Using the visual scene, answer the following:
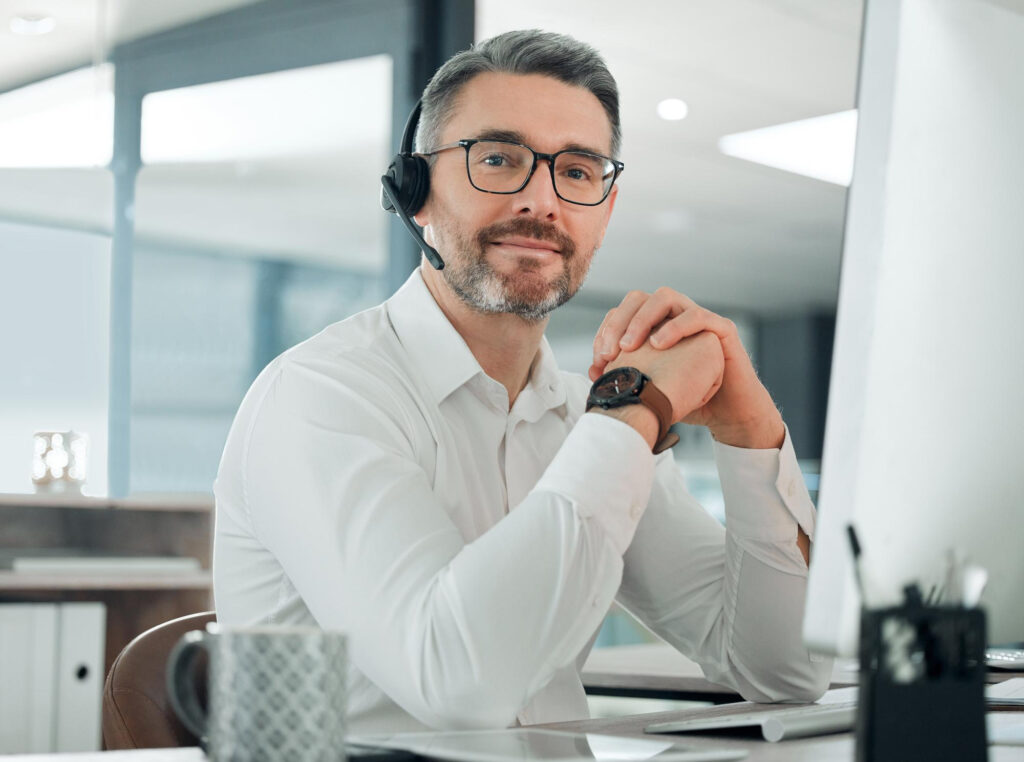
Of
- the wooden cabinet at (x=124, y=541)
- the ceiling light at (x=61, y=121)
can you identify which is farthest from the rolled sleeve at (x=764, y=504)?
the ceiling light at (x=61, y=121)

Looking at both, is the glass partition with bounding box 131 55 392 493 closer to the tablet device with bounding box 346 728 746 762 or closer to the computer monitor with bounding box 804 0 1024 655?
the tablet device with bounding box 346 728 746 762

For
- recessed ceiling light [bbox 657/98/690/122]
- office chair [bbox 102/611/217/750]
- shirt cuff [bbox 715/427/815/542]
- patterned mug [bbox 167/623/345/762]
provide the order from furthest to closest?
recessed ceiling light [bbox 657/98/690/122] → shirt cuff [bbox 715/427/815/542] → office chair [bbox 102/611/217/750] → patterned mug [bbox 167/623/345/762]

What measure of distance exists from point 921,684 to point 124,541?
9.84 feet

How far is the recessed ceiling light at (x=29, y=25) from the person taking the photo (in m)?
3.31

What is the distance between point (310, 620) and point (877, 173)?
2.45 ft

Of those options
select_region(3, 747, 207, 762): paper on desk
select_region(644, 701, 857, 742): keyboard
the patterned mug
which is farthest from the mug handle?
select_region(644, 701, 857, 742): keyboard

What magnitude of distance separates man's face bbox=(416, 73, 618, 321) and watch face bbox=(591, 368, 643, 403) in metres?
0.36

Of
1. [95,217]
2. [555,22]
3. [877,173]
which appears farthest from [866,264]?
[555,22]

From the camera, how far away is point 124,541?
329cm

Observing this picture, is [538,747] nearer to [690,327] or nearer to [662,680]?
[690,327]

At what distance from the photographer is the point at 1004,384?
2.34 feet

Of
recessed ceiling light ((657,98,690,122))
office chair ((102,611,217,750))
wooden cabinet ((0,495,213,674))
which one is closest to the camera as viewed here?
office chair ((102,611,217,750))

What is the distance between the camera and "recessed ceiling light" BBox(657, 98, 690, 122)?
184 inches

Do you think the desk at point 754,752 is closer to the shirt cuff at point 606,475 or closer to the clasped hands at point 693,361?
the shirt cuff at point 606,475
